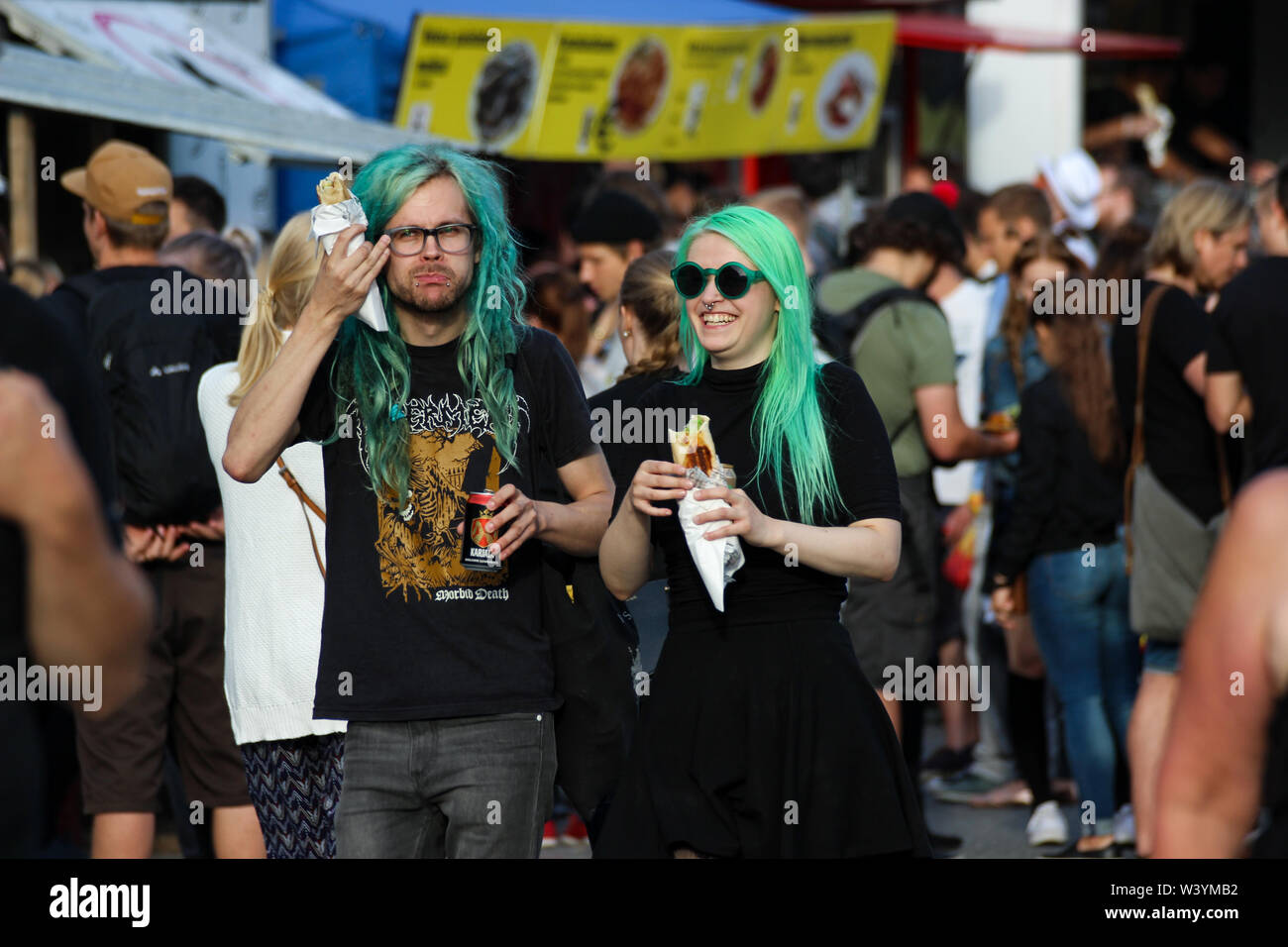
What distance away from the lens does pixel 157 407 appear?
496 cm

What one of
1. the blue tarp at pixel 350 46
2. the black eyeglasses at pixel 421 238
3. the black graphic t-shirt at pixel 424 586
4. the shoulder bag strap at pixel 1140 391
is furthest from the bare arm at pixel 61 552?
the blue tarp at pixel 350 46

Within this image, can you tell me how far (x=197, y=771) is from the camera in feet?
16.3

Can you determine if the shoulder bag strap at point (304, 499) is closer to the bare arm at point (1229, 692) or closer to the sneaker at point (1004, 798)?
the bare arm at point (1229, 692)

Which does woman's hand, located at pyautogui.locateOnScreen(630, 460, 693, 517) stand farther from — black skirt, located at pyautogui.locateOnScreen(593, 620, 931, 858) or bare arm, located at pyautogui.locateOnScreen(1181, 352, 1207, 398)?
bare arm, located at pyautogui.locateOnScreen(1181, 352, 1207, 398)

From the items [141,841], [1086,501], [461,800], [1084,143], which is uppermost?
[1084,143]

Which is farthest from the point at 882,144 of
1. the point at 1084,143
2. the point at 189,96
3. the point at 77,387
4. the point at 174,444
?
the point at 77,387

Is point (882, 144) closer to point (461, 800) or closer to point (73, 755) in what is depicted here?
point (73, 755)

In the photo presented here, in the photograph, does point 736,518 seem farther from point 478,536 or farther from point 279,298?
point 279,298

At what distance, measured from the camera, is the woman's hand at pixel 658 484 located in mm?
3121

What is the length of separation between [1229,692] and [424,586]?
1.91 metres

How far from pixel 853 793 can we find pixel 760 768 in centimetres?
18

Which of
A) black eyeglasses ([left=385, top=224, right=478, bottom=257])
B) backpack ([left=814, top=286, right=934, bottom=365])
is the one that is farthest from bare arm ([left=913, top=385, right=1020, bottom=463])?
black eyeglasses ([left=385, top=224, right=478, bottom=257])

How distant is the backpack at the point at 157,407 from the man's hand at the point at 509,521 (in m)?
1.89

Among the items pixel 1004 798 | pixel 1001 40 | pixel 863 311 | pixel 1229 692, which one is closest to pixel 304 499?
pixel 863 311
